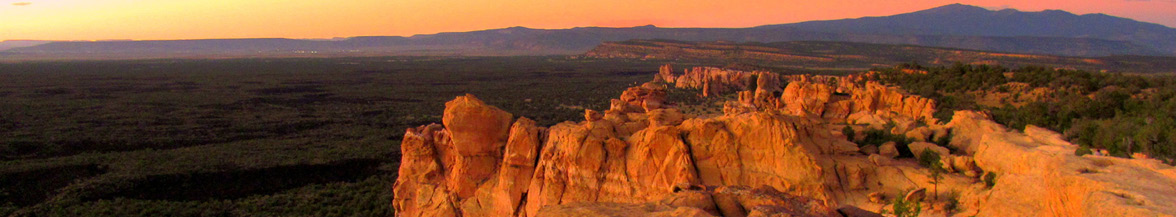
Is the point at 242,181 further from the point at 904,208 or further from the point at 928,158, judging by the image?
the point at 904,208

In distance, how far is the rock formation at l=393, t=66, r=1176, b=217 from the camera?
371 inches

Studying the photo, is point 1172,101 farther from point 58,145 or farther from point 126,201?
point 58,145

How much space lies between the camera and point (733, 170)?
45.8ft

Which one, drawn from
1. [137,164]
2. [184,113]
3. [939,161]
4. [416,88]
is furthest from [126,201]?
[416,88]

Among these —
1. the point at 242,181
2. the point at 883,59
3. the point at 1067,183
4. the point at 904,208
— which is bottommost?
the point at 242,181

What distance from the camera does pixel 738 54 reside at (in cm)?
18600

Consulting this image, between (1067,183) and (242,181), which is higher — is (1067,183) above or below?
above

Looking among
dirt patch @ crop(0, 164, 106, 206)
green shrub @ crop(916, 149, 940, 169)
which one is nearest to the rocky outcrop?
green shrub @ crop(916, 149, 940, 169)

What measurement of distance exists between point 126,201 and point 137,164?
9.18m

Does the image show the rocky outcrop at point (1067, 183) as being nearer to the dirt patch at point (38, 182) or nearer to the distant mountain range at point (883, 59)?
the dirt patch at point (38, 182)

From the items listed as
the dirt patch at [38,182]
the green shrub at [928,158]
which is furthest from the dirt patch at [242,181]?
the green shrub at [928,158]

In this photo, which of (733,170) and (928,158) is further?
(928,158)

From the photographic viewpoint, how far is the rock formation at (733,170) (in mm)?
9430

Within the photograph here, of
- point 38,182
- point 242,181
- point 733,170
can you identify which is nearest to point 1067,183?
point 733,170
